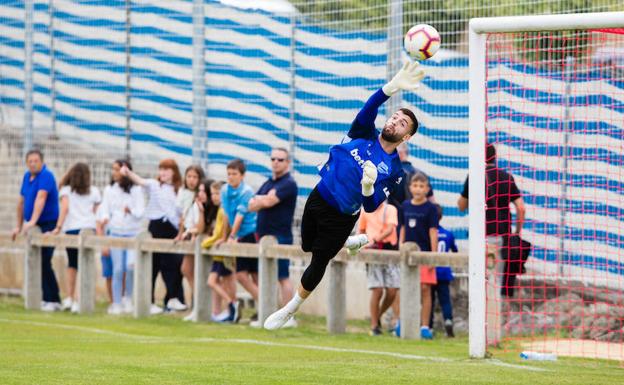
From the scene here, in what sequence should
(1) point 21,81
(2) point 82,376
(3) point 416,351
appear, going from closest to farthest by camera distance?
(2) point 82,376 < (3) point 416,351 < (1) point 21,81

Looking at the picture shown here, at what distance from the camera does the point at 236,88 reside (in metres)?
17.2

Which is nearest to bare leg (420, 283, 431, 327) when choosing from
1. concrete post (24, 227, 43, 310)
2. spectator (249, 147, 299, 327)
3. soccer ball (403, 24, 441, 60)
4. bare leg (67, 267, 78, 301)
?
spectator (249, 147, 299, 327)

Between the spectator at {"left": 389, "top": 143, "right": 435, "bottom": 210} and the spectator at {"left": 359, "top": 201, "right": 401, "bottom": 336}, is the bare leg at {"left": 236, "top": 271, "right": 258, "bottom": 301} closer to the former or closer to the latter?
the spectator at {"left": 359, "top": 201, "right": 401, "bottom": 336}

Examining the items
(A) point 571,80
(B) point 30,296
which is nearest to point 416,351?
(A) point 571,80

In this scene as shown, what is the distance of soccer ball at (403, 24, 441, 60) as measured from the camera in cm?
968

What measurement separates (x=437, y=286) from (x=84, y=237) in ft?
17.0

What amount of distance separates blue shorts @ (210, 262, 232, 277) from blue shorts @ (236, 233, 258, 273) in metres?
0.24

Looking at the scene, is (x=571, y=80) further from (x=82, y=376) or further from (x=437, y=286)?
(x=82, y=376)

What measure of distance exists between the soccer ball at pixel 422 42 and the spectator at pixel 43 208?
9084mm

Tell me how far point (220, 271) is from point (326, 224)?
18.4 feet

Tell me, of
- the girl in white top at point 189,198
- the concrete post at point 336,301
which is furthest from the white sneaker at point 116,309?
the concrete post at point 336,301

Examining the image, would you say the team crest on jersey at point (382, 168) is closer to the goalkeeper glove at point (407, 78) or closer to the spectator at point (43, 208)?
the goalkeeper glove at point (407, 78)

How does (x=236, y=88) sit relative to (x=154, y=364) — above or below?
above

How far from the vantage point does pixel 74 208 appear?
17688 mm
